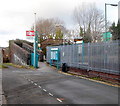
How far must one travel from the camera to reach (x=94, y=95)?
1082 cm

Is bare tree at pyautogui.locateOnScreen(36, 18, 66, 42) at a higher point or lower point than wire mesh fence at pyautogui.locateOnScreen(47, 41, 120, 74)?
higher

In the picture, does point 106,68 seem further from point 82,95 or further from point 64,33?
point 64,33

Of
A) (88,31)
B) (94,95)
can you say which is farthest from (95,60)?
(88,31)

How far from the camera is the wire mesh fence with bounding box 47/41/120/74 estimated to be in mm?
15844

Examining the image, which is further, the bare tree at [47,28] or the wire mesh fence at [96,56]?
the bare tree at [47,28]

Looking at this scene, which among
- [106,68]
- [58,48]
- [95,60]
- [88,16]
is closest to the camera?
[106,68]

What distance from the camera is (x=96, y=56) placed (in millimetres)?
18516

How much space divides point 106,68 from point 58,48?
12.9 meters

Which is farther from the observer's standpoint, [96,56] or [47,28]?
[47,28]

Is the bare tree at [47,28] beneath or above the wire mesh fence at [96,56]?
above

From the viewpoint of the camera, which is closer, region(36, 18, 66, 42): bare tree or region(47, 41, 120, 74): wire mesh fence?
region(47, 41, 120, 74): wire mesh fence

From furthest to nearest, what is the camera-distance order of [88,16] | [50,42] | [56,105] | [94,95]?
[50,42], [88,16], [94,95], [56,105]

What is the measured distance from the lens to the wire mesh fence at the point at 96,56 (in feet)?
52.0

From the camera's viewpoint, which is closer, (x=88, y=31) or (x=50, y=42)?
(x=88, y=31)
